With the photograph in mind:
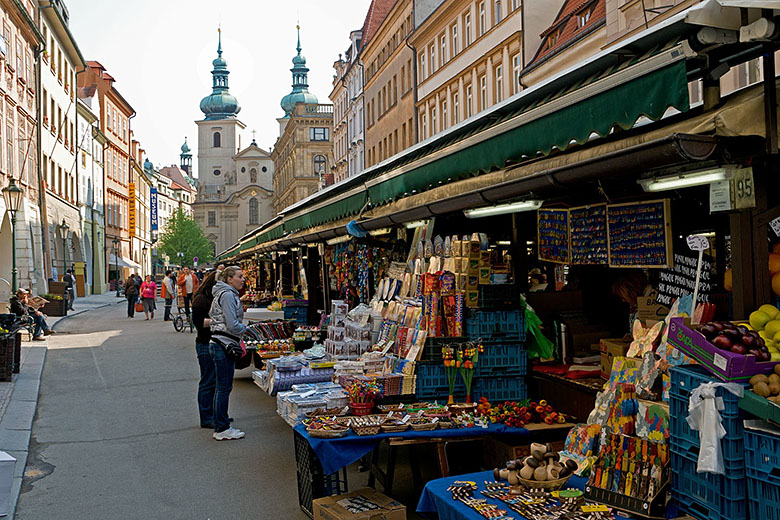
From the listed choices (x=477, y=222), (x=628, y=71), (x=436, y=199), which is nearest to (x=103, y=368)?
(x=477, y=222)

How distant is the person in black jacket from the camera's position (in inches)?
696

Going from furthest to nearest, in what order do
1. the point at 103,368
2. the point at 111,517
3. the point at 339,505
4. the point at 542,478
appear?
the point at 103,368 → the point at 111,517 → the point at 339,505 → the point at 542,478

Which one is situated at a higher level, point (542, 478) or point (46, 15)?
point (46, 15)

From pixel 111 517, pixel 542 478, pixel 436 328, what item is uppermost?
pixel 436 328

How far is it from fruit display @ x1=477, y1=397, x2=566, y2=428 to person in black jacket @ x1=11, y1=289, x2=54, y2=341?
47.9 ft

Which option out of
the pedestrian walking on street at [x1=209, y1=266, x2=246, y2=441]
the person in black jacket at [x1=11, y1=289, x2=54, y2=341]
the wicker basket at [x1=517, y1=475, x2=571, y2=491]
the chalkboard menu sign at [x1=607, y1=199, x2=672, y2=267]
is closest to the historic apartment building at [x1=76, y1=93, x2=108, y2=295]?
the person in black jacket at [x1=11, y1=289, x2=54, y2=341]

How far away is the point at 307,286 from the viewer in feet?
49.3

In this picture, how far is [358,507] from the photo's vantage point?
5.30m

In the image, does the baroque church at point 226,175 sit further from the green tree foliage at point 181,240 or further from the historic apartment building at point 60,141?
the historic apartment building at point 60,141

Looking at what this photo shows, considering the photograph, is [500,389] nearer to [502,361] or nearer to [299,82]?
[502,361]

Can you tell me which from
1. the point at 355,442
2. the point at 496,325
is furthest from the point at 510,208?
the point at 355,442

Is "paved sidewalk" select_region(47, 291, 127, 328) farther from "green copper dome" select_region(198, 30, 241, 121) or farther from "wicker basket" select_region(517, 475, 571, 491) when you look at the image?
"green copper dome" select_region(198, 30, 241, 121)

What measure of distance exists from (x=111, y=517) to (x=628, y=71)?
16.4ft

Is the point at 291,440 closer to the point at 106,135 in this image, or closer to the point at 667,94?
the point at 667,94
